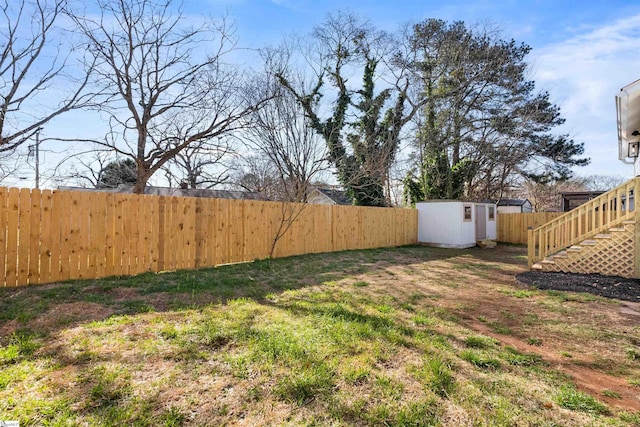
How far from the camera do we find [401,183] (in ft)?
56.4

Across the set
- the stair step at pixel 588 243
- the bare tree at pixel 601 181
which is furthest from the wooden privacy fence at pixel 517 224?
the bare tree at pixel 601 181

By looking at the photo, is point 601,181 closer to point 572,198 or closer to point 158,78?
point 572,198

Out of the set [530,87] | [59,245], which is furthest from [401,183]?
[59,245]

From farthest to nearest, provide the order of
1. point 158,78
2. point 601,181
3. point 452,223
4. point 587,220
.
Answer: point 601,181
point 452,223
point 158,78
point 587,220

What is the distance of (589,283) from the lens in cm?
546

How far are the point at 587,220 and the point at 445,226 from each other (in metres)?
6.22

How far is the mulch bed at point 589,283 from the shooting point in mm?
4842

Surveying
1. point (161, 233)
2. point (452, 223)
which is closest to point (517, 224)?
point (452, 223)

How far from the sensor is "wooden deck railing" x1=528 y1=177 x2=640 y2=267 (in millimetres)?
6020

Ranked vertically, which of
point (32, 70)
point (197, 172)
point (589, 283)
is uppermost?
point (32, 70)

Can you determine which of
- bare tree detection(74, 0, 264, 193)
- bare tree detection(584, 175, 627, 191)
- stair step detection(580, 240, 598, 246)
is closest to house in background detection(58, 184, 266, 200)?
bare tree detection(74, 0, 264, 193)

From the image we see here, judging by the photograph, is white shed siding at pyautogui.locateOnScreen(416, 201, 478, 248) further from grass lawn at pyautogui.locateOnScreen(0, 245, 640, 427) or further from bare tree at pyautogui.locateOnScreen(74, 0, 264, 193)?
bare tree at pyautogui.locateOnScreen(74, 0, 264, 193)

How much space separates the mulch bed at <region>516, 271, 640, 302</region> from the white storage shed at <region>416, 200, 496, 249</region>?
6.09 m

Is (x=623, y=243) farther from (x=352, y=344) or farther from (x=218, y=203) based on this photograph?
(x=218, y=203)
